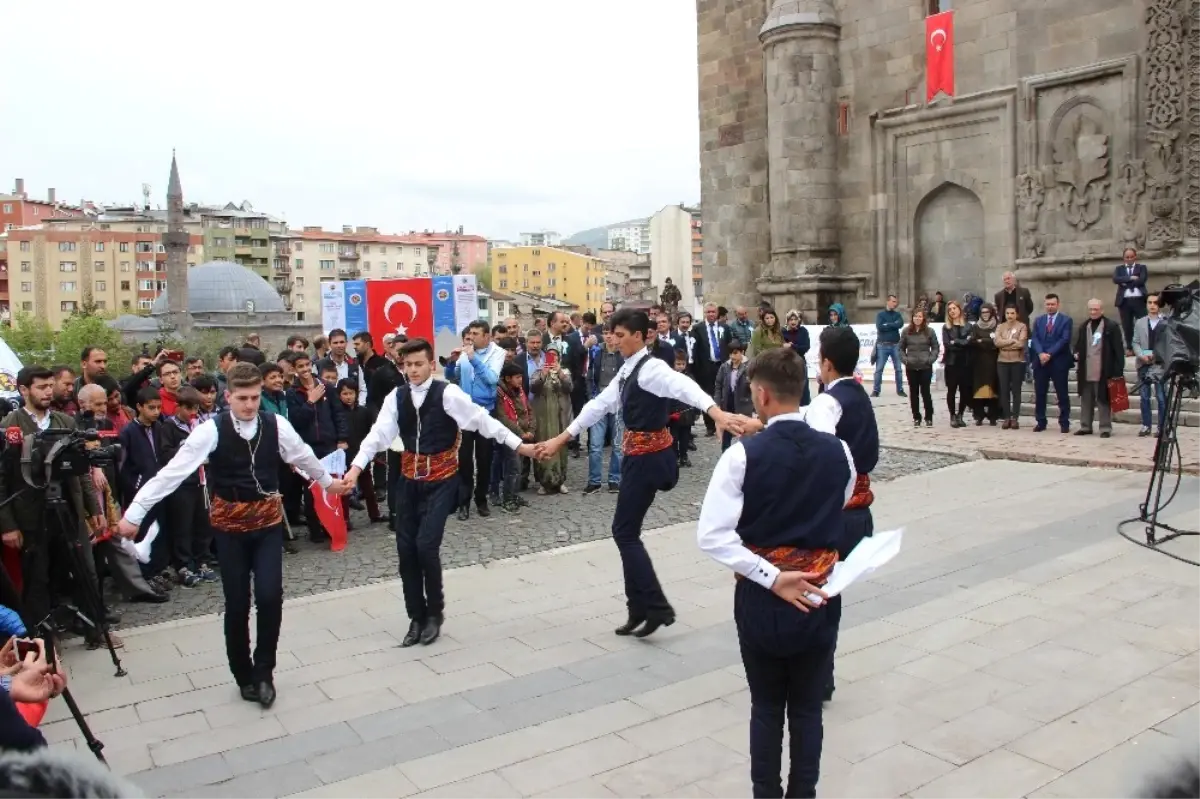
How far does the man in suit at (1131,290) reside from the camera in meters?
15.0

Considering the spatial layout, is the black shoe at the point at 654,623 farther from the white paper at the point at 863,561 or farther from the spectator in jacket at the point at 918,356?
the spectator in jacket at the point at 918,356

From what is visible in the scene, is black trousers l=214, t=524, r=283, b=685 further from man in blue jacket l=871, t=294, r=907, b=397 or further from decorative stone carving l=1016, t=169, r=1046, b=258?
decorative stone carving l=1016, t=169, r=1046, b=258

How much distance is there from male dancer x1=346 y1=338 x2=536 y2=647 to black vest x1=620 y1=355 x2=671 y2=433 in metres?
0.95

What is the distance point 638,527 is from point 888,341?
12915 millimetres

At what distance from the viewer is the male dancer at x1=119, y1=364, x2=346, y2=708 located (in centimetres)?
523

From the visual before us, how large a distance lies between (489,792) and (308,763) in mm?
934

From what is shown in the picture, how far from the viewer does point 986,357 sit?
14078 mm

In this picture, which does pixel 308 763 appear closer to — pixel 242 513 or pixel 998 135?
pixel 242 513

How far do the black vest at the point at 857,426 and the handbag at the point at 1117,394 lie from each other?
938cm

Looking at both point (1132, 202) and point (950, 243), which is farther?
point (950, 243)

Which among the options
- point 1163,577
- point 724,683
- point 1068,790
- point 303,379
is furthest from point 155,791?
point 1163,577

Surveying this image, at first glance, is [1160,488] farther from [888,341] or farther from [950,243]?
[950,243]

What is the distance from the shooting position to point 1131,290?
49.5 feet

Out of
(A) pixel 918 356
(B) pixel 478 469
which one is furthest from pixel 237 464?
(A) pixel 918 356
